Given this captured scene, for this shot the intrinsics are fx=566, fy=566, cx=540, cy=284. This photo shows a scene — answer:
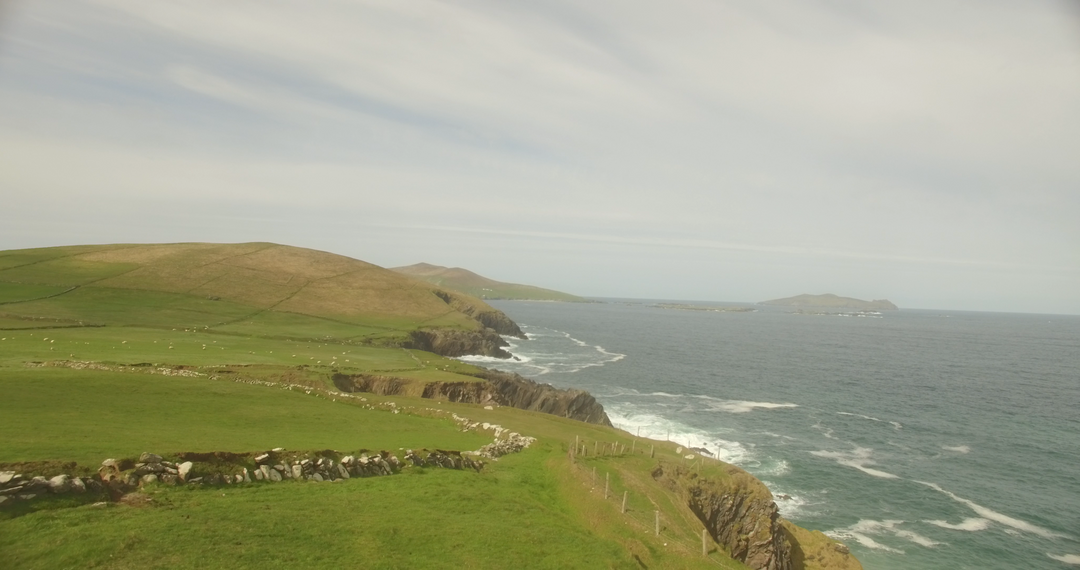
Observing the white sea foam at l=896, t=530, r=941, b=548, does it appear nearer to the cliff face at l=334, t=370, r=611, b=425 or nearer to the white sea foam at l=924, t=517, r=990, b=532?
the white sea foam at l=924, t=517, r=990, b=532

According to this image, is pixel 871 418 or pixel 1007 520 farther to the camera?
pixel 871 418

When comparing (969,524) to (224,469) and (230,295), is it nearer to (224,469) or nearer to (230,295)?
(224,469)

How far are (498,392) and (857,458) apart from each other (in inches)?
1695

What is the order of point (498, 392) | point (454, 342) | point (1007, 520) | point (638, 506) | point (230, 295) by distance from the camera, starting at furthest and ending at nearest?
point (454, 342) → point (230, 295) → point (498, 392) → point (1007, 520) → point (638, 506)

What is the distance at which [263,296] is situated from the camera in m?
125

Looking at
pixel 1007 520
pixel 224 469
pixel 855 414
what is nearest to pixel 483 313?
pixel 855 414

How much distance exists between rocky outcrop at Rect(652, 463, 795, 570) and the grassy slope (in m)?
1.78

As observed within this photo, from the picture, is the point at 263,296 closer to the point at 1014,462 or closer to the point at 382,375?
the point at 382,375

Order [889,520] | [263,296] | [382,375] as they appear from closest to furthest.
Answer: [889,520] < [382,375] < [263,296]

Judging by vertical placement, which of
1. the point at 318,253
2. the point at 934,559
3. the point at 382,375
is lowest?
the point at 934,559

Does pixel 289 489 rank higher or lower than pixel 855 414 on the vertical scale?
higher

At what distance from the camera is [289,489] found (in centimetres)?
2205

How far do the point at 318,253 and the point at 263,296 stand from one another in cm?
5473

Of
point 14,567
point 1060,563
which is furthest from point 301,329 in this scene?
point 1060,563
